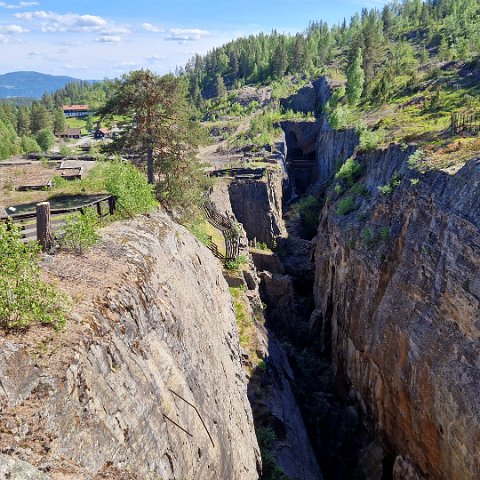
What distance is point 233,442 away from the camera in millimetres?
14828

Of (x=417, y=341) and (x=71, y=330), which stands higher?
(x=71, y=330)

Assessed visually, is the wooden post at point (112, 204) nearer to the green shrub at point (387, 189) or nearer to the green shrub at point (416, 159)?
the green shrub at point (387, 189)

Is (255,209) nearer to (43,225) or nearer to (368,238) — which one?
(368,238)

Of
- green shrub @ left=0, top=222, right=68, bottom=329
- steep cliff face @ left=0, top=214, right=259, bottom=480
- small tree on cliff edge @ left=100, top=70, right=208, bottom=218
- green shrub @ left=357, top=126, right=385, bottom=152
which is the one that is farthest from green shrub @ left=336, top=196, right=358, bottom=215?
green shrub @ left=0, top=222, right=68, bottom=329

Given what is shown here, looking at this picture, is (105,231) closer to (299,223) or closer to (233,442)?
(233,442)

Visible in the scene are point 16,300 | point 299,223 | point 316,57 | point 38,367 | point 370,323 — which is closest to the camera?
point 38,367

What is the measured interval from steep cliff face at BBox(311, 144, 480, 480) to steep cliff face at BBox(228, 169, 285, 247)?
21.3 m

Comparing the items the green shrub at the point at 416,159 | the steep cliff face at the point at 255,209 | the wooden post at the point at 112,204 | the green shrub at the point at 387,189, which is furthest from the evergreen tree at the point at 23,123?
the green shrub at the point at 416,159

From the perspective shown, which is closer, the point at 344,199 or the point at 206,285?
the point at 206,285

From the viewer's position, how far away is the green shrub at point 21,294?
27.2 feet

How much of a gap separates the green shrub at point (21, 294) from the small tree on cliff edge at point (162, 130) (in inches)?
608

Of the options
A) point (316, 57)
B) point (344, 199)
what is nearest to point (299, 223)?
point (344, 199)

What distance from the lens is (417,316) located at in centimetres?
1884

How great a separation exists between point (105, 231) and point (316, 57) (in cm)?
12022
